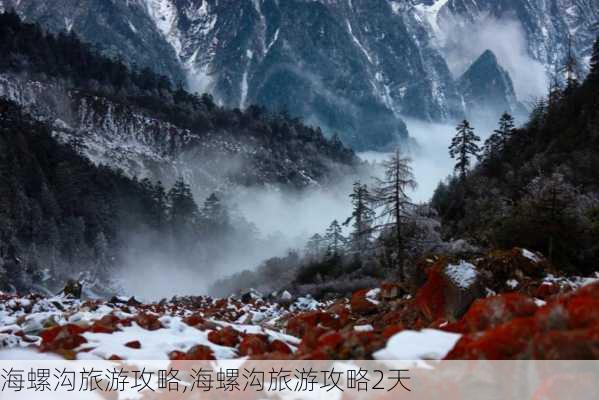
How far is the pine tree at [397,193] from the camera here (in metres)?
22.0

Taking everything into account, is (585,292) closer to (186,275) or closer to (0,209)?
(0,209)

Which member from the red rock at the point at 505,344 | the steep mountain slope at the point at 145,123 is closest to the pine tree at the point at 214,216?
the steep mountain slope at the point at 145,123

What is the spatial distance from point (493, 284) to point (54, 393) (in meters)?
8.04

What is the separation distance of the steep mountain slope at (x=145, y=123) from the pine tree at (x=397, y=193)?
353 ft

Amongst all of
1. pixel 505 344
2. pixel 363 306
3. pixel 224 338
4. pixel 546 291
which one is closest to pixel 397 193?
pixel 363 306

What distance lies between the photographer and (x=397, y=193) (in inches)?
861

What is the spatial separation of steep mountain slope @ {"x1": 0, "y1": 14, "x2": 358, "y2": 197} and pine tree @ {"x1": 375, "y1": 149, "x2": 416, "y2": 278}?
10761 cm

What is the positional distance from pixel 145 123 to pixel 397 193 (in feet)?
420

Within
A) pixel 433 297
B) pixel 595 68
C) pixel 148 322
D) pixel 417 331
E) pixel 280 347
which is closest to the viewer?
pixel 417 331

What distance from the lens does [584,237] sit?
16.6m

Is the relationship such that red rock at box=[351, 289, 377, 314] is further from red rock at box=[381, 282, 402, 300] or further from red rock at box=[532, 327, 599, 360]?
red rock at box=[532, 327, 599, 360]

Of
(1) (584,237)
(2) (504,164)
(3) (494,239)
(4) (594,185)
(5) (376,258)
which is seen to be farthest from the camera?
(2) (504,164)

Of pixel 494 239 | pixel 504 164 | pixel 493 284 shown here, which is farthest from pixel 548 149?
pixel 493 284

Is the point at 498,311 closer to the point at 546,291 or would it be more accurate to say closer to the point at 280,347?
the point at 280,347
